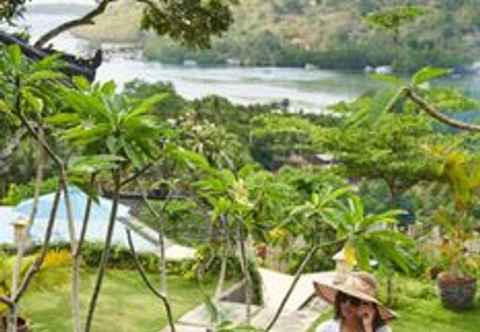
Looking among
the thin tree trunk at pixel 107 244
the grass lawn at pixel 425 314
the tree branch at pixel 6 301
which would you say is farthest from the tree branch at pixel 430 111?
the grass lawn at pixel 425 314

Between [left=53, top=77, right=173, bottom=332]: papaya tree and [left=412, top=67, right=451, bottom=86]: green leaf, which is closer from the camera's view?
[left=53, top=77, right=173, bottom=332]: papaya tree

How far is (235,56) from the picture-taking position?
59156 mm

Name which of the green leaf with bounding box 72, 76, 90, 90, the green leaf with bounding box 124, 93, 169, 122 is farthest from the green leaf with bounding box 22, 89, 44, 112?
the green leaf with bounding box 124, 93, 169, 122

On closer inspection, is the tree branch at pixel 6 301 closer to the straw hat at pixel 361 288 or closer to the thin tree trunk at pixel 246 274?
the thin tree trunk at pixel 246 274

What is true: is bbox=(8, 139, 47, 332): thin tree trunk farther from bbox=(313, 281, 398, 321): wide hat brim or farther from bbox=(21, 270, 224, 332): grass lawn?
bbox=(21, 270, 224, 332): grass lawn

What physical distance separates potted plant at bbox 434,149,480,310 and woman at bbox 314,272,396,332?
23.1 feet

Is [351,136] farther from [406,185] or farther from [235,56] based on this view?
[235,56]

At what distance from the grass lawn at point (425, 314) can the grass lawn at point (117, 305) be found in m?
1.48

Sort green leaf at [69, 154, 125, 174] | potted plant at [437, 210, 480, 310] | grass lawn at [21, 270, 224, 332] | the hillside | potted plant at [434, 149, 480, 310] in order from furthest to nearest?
the hillside → potted plant at [437, 210, 480, 310] → potted plant at [434, 149, 480, 310] → grass lawn at [21, 270, 224, 332] → green leaf at [69, 154, 125, 174]

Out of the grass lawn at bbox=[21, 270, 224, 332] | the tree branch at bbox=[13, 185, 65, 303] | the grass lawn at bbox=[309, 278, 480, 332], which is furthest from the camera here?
the grass lawn at bbox=[309, 278, 480, 332]

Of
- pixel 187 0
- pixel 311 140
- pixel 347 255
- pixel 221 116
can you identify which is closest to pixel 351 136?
pixel 311 140

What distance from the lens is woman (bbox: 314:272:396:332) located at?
2.71 m

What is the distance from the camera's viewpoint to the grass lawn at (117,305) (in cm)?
885

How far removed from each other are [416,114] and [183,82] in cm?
4582
